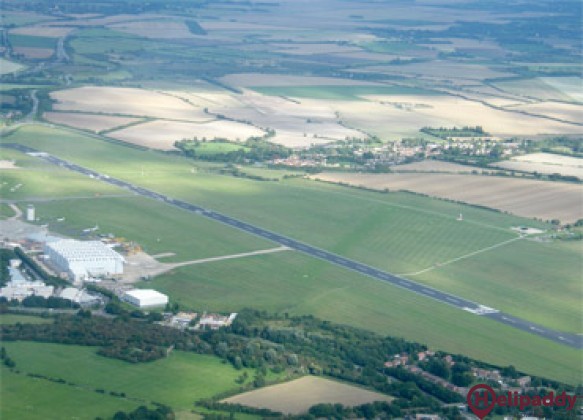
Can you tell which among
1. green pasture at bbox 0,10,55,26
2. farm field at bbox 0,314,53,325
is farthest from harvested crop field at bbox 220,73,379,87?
farm field at bbox 0,314,53,325

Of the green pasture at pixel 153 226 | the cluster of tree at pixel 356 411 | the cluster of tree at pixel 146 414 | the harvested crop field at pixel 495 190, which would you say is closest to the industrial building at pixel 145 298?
the green pasture at pixel 153 226

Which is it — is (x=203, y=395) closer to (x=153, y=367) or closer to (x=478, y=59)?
(x=153, y=367)

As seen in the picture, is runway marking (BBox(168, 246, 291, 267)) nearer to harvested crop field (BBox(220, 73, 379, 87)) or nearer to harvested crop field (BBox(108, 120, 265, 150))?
harvested crop field (BBox(108, 120, 265, 150))

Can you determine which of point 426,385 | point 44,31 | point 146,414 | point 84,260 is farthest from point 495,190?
point 44,31

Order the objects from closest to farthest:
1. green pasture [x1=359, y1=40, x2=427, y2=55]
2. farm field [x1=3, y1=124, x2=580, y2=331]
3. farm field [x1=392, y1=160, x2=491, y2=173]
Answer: farm field [x1=3, y1=124, x2=580, y2=331]
farm field [x1=392, y1=160, x2=491, y2=173]
green pasture [x1=359, y1=40, x2=427, y2=55]

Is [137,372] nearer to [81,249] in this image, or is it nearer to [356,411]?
[356,411]
